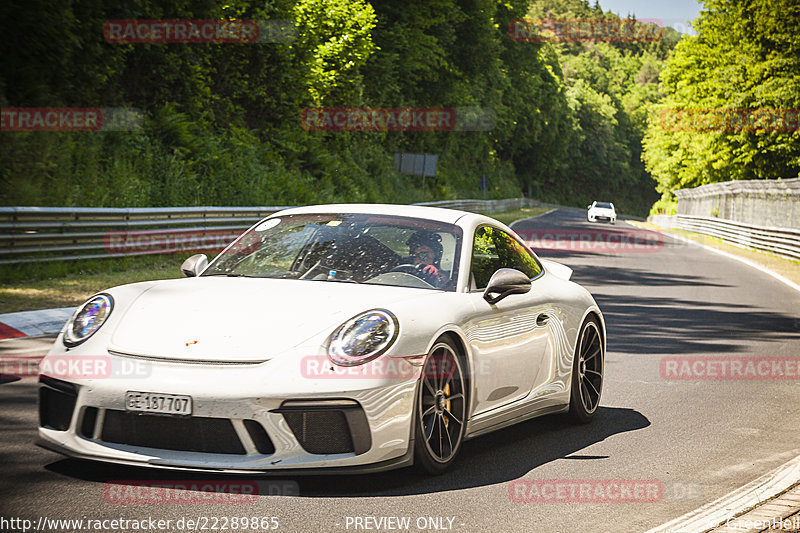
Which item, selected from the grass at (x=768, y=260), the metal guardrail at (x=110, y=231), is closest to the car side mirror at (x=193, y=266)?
the metal guardrail at (x=110, y=231)

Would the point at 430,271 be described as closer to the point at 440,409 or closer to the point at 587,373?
the point at 440,409

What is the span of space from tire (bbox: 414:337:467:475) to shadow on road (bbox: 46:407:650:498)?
0.12 m

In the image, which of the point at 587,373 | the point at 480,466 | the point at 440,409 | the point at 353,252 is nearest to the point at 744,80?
the point at 587,373

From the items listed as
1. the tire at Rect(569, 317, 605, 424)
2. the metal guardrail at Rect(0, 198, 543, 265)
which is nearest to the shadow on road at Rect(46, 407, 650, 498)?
the tire at Rect(569, 317, 605, 424)

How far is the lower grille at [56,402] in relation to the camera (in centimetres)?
510

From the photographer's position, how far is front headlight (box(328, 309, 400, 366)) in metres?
5.13

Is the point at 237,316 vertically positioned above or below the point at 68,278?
above

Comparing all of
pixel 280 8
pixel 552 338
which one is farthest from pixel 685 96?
pixel 552 338

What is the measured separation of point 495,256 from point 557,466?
1.48 metres

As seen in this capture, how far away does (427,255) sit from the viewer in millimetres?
6355

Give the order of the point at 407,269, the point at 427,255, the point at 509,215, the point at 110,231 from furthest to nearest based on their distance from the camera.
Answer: the point at 509,215, the point at 110,231, the point at 427,255, the point at 407,269

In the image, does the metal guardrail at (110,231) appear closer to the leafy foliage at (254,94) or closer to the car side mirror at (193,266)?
the leafy foliage at (254,94)

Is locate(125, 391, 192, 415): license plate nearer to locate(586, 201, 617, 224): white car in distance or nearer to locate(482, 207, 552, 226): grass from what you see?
locate(482, 207, 552, 226): grass

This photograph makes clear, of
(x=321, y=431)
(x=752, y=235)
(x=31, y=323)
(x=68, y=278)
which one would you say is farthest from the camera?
Result: (x=752, y=235)
